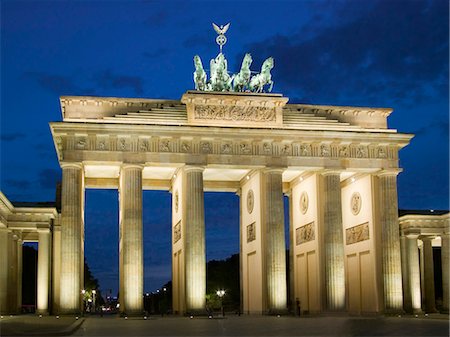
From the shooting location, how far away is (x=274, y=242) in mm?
59125

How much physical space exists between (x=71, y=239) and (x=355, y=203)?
966 inches

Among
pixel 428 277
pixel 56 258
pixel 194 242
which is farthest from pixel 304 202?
pixel 56 258

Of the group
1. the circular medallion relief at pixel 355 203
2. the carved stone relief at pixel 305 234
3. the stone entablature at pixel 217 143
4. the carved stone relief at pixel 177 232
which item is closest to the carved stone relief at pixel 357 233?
the circular medallion relief at pixel 355 203

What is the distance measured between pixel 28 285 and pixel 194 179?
61.2 metres

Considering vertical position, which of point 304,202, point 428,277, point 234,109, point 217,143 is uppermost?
point 234,109

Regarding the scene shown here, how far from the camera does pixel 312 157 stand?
6084 cm

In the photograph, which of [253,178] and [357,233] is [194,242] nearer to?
[253,178]

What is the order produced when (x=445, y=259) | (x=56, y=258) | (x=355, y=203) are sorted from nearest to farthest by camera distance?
(x=355, y=203)
(x=56, y=258)
(x=445, y=259)

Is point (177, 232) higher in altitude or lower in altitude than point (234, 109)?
lower

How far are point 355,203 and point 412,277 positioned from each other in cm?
955

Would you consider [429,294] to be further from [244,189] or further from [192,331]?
[192,331]

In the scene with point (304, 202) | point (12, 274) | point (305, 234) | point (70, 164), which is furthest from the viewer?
point (12, 274)

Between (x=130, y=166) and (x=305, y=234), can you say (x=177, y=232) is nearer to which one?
(x=130, y=166)

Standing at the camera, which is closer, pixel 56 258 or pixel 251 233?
pixel 251 233
